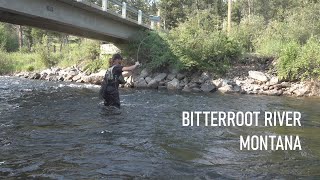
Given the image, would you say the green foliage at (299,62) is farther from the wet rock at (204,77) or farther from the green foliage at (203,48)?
the wet rock at (204,77)

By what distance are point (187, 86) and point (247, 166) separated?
17661 mm

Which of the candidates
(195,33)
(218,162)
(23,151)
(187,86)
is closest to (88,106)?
(23,151)

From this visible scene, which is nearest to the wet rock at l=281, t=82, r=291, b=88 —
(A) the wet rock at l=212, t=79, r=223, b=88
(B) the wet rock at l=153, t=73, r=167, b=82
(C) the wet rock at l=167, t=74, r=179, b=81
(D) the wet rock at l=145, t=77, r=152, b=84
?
(A) the wet rock at l=212, t=79, r=223, b=88

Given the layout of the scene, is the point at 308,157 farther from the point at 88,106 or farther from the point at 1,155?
the point at 88,106

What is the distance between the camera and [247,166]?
628 centimetres

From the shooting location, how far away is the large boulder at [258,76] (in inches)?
923

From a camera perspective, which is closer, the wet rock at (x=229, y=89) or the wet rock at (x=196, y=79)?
the wet rock at (x=229, y=89)

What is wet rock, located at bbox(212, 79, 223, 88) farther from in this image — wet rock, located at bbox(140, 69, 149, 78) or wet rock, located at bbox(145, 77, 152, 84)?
wet rock, located at bbox(140, 69, 149, 78)

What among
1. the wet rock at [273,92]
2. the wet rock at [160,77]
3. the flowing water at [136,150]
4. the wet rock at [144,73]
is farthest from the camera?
the wet rock at [144,73]

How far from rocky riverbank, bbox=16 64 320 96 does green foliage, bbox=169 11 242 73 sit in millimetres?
868

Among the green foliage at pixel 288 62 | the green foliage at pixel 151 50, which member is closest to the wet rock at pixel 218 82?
the green foliage at pixel 151 50

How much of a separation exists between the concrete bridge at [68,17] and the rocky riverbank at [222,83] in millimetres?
3774

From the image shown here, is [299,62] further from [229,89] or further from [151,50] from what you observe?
[151,50]

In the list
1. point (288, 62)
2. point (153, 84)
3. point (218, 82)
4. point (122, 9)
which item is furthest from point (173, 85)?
point (288, 62)
